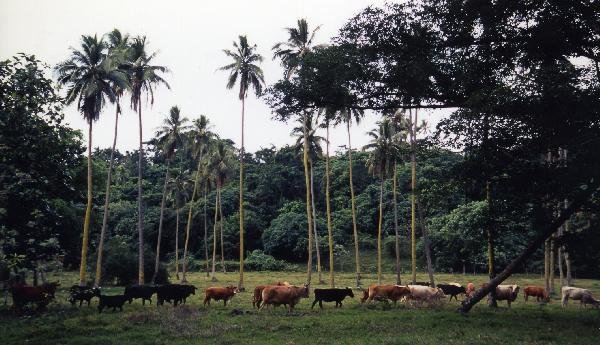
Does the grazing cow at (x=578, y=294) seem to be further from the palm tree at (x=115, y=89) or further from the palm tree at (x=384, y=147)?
the palm tree at (x=115, y=89)

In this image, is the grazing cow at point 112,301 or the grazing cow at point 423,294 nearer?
the grazing cow at point 112,301

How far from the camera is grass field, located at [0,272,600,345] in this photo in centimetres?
1440

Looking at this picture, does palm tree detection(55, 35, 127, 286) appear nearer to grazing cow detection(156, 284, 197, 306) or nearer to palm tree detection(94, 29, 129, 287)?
palm tree detection(94, 29, 129, 287)

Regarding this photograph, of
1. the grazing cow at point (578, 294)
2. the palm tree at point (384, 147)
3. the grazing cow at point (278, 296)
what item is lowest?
the grazing cow at point (578, 294)

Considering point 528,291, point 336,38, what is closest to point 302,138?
point 528,291

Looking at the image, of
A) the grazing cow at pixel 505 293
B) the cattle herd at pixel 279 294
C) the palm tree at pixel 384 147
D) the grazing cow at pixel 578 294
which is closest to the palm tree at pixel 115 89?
the cattle herd at pixel 279 294

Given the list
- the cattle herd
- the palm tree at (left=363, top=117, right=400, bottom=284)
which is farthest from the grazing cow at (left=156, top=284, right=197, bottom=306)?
the palm tree at (left=363, top=117, right=400, bottom=284)

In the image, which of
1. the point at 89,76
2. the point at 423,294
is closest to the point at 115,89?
the point at 89,76

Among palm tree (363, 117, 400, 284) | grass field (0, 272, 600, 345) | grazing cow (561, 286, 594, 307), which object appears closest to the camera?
grass field (0, 272, 600, 345)

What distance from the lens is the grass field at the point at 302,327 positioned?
14401 millimetres

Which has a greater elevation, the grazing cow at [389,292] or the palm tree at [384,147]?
the palm tree at [384,147]

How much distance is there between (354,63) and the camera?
1727 centimetres

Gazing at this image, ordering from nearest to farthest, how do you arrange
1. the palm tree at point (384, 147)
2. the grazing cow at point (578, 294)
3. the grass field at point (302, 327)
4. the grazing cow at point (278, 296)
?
the grass field at point (302, 327) → the grazing cow at point (278, 296) → the grazing cow at point (578, 294) → the palm tree at point (384, 147)

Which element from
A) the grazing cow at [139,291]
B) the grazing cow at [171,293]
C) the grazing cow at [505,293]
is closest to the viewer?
the grazing cow at [139,291]
